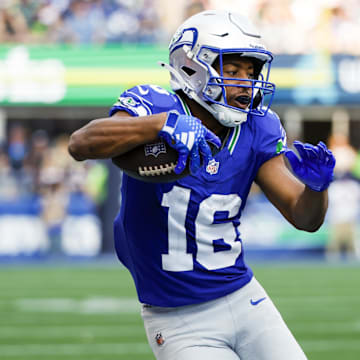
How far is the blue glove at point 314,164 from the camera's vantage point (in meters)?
2.54

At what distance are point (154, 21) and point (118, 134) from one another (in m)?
10.7

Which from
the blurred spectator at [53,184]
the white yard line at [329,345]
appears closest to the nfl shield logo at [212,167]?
the white yard line at [329,345]

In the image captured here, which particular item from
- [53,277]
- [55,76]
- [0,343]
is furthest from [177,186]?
[55,76]

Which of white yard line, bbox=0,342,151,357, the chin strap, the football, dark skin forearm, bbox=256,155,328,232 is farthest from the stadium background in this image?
the football

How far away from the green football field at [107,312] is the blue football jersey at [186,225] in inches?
103

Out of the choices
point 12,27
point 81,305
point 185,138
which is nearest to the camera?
point 185,138

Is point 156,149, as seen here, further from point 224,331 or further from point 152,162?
point 224,331

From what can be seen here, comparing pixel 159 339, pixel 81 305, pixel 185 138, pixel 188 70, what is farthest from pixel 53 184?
pixel 185 138

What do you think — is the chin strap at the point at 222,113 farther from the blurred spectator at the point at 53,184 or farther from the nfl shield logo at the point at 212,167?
the blurred spectator at the point at 53,184

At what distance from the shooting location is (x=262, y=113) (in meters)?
2.79

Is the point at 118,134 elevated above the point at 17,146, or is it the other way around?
the point at 118,134

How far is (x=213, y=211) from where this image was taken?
2727 mm

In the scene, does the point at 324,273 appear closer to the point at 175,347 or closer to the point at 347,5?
the point at 347,5

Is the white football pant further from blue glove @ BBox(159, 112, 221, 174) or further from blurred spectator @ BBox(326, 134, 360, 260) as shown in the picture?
blurred spectator @ BBox(326, 134, 360, 260)
